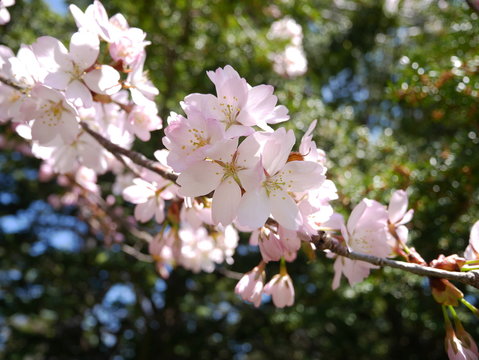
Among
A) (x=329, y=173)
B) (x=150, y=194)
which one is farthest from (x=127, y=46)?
(x=329, y=173)

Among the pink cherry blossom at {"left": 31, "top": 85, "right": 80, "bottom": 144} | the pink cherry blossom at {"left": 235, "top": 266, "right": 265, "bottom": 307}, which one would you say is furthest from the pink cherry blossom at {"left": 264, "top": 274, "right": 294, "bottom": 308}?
the pink cherry blossom at {"left": 31, "top": 85, "right": 80, "bottom": 144}

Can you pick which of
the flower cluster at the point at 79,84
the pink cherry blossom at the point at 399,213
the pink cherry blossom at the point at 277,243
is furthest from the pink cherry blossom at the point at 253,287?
the flower cluster at the point at 79,84

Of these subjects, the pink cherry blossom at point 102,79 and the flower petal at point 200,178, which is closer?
the flower petal at point 200,178

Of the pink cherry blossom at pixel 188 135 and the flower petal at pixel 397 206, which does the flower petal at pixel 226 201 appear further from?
the flower petal at pixel 397 206

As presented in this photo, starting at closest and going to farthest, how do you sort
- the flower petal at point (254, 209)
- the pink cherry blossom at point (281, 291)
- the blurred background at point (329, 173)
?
the flower petal at point (254, 209) < the pink cherry blossom at point (281, 291) < the blurred background at point (329, 173)

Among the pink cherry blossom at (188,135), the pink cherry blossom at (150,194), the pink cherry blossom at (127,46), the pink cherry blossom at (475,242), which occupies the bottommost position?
the pink cherry blossom at (150,194)

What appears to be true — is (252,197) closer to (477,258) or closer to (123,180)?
(477,258)

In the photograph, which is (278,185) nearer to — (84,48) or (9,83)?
(84,48)

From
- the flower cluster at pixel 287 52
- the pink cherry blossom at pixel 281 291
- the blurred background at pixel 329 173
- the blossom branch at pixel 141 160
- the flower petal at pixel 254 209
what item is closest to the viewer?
the flower petal at pixel 254 209

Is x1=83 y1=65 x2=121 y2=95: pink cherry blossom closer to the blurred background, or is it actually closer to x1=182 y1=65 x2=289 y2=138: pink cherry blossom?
x1=182 y1=65 x2=289 y2=138: pink cherry blossom
